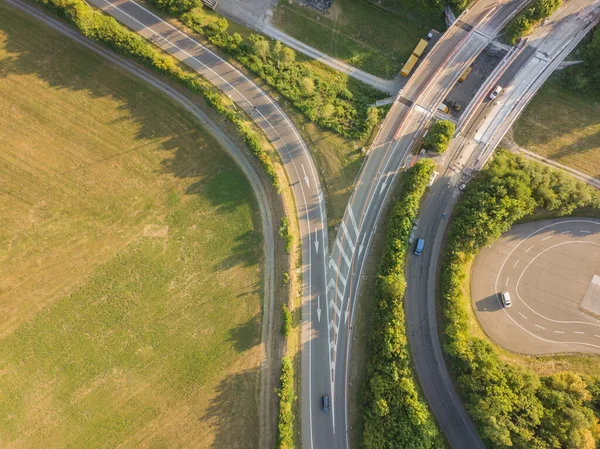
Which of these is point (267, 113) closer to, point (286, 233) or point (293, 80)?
point (293, 80)

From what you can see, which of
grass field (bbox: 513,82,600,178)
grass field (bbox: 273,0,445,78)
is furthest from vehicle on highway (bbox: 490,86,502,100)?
grass field (bbox: 273,0,445,78)

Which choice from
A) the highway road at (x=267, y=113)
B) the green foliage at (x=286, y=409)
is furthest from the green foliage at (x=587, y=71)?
the green foliage at (x=286, y=409)

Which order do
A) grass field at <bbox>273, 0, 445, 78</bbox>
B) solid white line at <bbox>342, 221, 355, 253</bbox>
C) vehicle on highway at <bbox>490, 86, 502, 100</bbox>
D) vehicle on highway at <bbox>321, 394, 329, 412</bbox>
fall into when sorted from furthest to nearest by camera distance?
grass field at <bbox>273, 0, 445, 78</bbox>, vehicle on highway at <bbox>490, 86, 502, 100</bbox>, solid white line at <bbox>342, 221, 355, 253</bbox>, vehicle on highway at <bbox>321, 394, 329, 412</bbox>

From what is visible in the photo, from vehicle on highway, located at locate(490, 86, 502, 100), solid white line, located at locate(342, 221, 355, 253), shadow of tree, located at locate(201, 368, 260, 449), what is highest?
vehicle on highway, located at locate(490, 86, 502, 100)

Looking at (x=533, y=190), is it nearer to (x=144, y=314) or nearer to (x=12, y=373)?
(x=144, y=314)

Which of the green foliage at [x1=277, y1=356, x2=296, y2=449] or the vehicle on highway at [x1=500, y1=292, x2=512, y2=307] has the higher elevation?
the vehicle on highway at [x1=500, y1=292, x2=512, y2=307]

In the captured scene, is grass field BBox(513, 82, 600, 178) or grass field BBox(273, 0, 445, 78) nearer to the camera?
grass field BBox(513, 82, 600, 178)

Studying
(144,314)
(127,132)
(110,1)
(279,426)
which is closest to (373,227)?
(279,426)

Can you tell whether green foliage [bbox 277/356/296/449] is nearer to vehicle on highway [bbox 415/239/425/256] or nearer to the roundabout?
vehicle on highway [bbox 415/239/425/256]

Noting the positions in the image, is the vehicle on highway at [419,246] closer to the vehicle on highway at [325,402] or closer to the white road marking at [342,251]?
the white road marking at [342,251]
